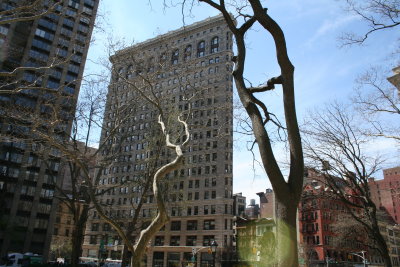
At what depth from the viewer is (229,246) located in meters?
60.4

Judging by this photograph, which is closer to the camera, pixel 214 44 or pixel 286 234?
pixel 286 234

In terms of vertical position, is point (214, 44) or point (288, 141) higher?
point (214, 44)

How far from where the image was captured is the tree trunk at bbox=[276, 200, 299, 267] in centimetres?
451

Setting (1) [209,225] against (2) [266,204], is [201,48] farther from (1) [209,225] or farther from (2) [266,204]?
(2) [266,204]

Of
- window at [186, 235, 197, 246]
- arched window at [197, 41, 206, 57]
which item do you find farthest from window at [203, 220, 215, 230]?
arched window at [197, 41, 206, 57]

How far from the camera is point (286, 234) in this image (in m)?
4.59

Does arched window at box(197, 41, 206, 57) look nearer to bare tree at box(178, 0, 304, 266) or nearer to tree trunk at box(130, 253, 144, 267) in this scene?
tree trunk at box(130, 253, 144, 267)

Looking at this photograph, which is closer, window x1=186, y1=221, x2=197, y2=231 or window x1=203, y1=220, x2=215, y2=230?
window x1=203, y1=220, x2=215, y2=230

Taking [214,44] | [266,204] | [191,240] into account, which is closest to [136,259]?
[191,240]

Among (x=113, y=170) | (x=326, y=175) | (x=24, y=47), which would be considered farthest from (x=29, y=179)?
(x=326, y=175)

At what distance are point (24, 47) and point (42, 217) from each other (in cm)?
3426

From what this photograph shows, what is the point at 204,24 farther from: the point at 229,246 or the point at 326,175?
the point at 326,175

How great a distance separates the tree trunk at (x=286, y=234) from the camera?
14.8 ft

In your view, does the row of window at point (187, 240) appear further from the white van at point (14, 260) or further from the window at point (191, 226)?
the white van at point (14, 260)
